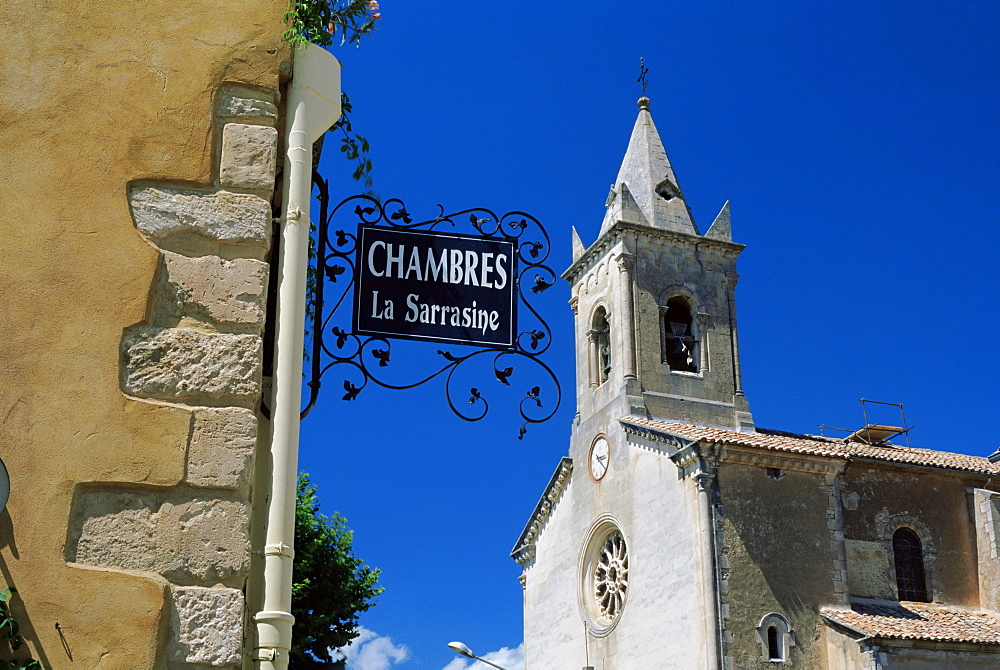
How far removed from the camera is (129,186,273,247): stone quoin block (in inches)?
165

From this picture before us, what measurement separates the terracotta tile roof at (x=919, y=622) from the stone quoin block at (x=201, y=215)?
20.2m

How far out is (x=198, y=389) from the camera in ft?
13.2

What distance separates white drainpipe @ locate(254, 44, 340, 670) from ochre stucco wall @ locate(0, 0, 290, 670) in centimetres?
19

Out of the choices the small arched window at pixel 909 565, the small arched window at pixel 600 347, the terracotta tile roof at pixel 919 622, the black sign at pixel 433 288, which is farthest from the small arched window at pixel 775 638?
the black sign at pixel 433 288

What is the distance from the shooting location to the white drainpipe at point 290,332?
159 inches

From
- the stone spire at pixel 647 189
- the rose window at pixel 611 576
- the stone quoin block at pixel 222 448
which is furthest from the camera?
the stone spire at pixel 647 189

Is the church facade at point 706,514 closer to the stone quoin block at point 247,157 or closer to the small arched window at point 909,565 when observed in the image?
the small arched window at point 909,565

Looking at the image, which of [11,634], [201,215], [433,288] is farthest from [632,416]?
[11,634]

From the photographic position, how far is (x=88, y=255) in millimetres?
4066

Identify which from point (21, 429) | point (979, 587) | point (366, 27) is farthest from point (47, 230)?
point (979, 587)

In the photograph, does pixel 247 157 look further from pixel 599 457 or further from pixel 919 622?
pixel 599 457

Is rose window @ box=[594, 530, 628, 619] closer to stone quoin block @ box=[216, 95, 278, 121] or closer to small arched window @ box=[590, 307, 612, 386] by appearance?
small arched window @ box=[590, 307, 612, 386]

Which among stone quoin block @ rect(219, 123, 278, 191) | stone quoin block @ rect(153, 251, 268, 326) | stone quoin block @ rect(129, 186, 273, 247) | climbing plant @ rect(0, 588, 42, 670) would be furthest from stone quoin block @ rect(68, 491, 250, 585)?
stone quoin block @ rect(219, 123, 278, 191)

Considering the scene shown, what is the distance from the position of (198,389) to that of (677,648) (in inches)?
818
